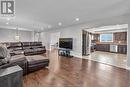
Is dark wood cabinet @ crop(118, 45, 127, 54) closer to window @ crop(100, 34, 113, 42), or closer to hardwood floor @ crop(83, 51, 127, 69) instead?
window @ crop(100, 34, 113, 42)

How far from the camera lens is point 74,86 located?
108 inches

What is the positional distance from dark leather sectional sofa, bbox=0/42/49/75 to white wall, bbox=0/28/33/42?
4.49 meters

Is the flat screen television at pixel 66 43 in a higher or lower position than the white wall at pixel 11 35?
lower

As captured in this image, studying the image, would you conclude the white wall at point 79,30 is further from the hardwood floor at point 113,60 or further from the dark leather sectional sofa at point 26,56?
the dark leather sectional sofa at point 26,56

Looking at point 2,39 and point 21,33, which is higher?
point 21,33

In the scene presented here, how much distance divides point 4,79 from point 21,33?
11562 mm

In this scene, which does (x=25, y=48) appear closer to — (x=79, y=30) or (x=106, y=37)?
(x=79, y=30)

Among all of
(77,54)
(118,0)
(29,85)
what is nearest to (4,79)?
(29,85)

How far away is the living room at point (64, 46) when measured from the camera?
9.80 feet

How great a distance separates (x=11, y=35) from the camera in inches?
459

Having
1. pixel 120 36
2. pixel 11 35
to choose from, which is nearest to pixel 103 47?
pixel 120 36

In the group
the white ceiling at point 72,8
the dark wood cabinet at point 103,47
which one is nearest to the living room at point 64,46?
the white ceiling at point 72,8

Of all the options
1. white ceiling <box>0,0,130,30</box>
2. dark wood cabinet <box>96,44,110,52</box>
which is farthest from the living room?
dark wood cabinet <box>96,44,110,52</box>

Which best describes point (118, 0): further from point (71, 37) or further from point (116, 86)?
point (71, 37)
